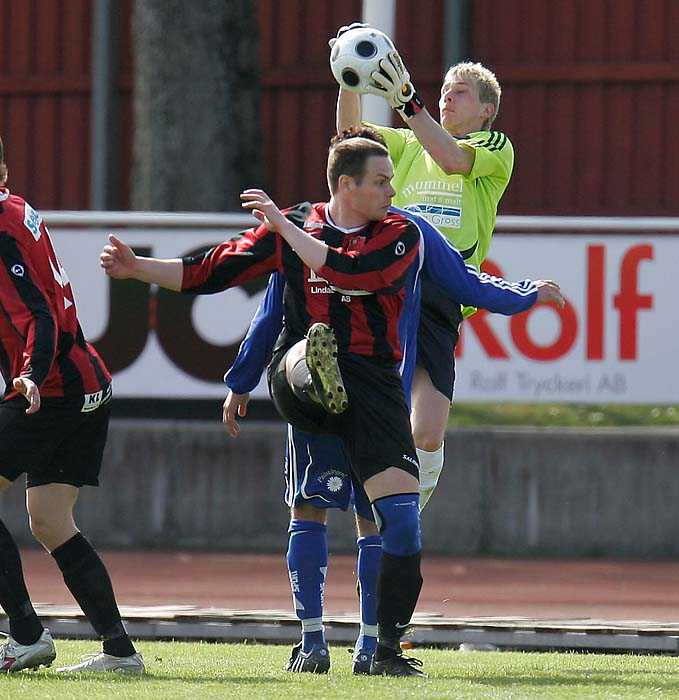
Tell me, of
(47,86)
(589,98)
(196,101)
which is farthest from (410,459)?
(47,86)

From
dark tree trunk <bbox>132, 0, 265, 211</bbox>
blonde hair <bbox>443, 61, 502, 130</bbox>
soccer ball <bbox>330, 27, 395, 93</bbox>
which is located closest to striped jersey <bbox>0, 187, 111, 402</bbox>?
soccer ball <bbox>330, 27, 395, 93</bbox>

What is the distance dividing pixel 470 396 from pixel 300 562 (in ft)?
16.7

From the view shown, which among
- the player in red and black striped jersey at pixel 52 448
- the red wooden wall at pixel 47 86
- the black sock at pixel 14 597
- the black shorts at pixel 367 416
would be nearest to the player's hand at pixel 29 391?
the player in red and black striped jersey at pixel 52 448

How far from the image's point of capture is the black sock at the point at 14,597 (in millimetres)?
5895

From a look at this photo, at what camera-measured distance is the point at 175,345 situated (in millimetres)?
11266

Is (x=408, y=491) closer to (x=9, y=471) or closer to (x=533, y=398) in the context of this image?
(x=9, y=471)

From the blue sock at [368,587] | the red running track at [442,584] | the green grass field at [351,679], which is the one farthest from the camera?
the red running track at [442,584]

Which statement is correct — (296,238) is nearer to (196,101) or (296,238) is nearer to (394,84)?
(394,84)

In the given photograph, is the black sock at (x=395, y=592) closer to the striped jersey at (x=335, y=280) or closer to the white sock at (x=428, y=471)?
the striped jersey at (x=335, y=280)

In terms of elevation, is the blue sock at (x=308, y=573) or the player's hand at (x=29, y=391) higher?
the player's hand at (x=29, y=391)

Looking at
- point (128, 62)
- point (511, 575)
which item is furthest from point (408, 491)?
point (128, 62)

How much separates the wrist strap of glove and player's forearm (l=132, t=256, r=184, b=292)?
112 cm

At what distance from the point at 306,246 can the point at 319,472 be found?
34.2 inches

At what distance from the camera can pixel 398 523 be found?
5688 mm
